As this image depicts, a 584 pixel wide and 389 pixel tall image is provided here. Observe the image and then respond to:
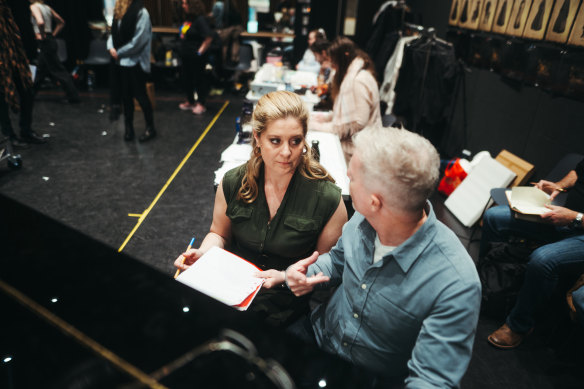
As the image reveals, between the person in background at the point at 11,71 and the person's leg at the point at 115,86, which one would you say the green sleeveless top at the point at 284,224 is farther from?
the person's leg at the point at 115,86

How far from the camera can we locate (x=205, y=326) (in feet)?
2.21

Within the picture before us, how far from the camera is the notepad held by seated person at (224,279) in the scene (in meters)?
1.27

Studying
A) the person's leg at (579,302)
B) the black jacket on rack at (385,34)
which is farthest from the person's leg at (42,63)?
the person's leg at (579,302)

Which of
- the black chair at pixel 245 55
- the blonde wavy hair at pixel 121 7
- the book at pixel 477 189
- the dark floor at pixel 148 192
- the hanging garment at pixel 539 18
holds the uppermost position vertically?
the hanging garment at pixel 539 18

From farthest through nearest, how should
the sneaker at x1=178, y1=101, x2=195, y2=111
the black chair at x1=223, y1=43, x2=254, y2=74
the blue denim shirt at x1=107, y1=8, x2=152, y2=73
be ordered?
the black chair at x1=223, y1=43, x2=254, y2=74, the sneaker at x1=178, y1=101, x2=195, y2=111, the blue denim shirt at x1=107, y1=8, x2=152, y2=73

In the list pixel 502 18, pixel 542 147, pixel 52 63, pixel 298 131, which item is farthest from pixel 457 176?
pixel 52 63

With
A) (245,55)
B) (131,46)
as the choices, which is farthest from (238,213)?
(245,55)

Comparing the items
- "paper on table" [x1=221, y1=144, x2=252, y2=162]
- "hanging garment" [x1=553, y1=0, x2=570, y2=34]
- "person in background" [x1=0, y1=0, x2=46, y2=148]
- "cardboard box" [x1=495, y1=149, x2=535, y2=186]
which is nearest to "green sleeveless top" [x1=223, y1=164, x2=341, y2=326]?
"paper on table" [x1=221, y1=144, x2=252, y2=162]

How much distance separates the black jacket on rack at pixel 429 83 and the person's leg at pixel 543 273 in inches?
108

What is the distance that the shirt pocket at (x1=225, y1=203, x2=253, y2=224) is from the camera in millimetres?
1652

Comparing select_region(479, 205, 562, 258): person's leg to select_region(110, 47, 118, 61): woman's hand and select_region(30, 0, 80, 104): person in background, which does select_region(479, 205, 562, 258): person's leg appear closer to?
select_region(110, 47, 118, 61): woman's hand

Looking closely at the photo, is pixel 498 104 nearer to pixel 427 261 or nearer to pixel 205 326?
pixel 427 261

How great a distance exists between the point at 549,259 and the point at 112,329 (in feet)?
7.57

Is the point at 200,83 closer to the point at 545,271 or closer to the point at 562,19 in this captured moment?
the point at 562,19
